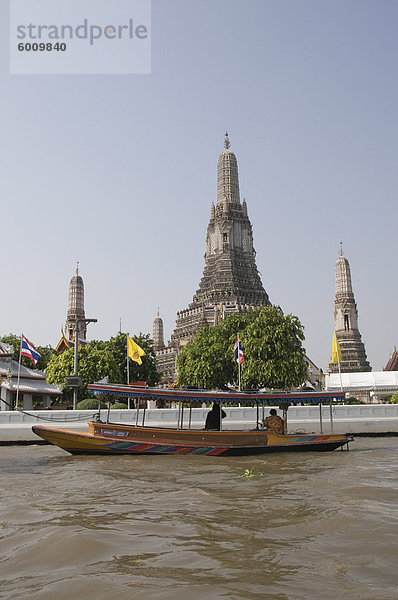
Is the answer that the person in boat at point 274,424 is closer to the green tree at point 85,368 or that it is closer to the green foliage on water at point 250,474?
the green foliage on water at point 250,474

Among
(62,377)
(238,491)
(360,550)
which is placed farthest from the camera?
(62,377)

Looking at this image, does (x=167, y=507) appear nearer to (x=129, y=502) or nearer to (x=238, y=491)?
(x=129, y=502)

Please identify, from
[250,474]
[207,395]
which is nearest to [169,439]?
[207,395]

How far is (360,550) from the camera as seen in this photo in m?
7.00

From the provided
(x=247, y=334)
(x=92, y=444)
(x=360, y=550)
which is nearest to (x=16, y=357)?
(x=247, y=334)

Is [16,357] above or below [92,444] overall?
above

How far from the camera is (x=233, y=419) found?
2705 centimetres

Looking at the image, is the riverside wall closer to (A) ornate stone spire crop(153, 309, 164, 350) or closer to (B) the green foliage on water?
(B) the green foliage on water

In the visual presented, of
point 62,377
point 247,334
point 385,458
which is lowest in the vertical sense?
point 385,458

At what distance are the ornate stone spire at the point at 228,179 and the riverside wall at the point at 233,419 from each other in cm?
6060

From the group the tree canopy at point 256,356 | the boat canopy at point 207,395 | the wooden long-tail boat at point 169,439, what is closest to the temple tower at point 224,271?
the tree canopy at point 256,356

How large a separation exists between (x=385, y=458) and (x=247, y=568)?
1310 cm

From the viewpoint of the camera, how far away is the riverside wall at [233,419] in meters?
25.3

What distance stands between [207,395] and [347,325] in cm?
6707
